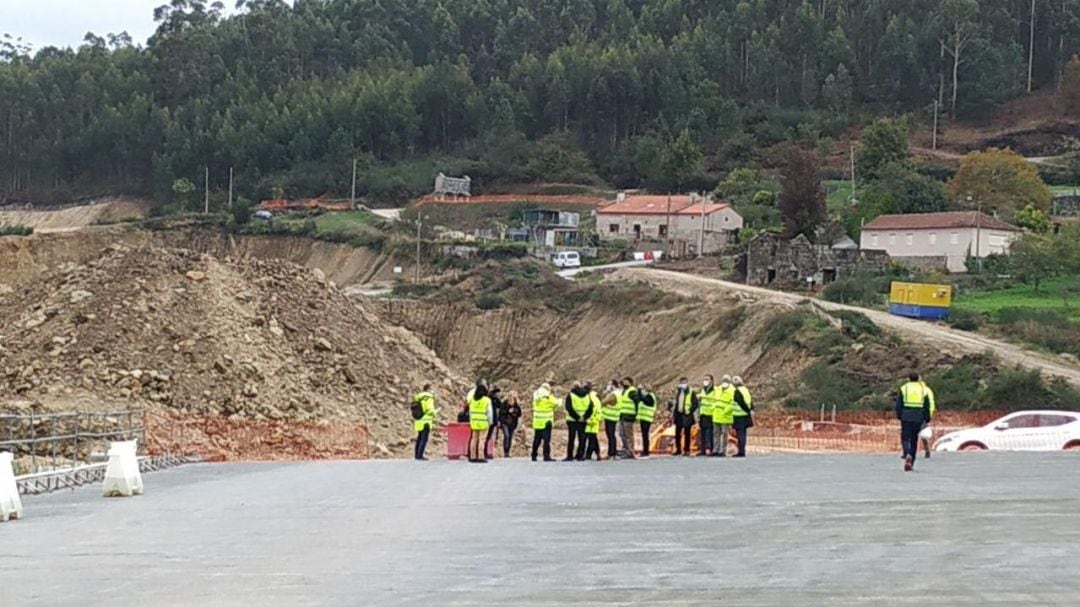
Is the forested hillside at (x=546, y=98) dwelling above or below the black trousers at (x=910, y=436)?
above

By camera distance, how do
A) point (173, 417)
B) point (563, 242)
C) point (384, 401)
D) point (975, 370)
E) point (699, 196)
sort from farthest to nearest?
point (699, 196), point (563, 242), point (975, 370), point (384, 401), point (173, 417)

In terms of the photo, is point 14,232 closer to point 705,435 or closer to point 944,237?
point 944,237

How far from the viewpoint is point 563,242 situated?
101188 mm

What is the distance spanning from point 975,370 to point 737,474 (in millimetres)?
29235

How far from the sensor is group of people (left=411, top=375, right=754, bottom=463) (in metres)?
31.2

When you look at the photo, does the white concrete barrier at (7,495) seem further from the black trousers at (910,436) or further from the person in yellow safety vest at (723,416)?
the person in yellow safety vest at (723,416)

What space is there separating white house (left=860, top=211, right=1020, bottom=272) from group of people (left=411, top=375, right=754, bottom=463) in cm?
5006

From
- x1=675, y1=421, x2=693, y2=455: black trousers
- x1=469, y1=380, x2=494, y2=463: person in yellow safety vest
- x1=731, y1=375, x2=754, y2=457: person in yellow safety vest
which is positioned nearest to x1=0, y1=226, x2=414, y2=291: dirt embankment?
x1=469, y1=380, x2=494, y2=463: person in yellow safety vest

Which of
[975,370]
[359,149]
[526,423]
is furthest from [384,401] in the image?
[359,149]

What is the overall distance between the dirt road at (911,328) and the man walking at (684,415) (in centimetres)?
2347

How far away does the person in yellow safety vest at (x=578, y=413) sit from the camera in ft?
101

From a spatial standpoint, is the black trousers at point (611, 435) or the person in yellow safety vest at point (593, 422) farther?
the black trousers at point (611, 435)

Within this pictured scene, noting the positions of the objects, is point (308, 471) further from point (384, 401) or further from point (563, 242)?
point (563, 242)

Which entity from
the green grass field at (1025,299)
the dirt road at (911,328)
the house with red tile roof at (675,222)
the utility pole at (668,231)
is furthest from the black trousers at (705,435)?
the utility pole at (668,231)
